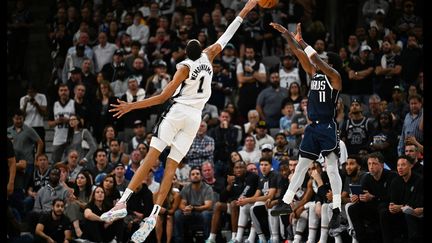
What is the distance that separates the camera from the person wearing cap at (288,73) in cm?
1956

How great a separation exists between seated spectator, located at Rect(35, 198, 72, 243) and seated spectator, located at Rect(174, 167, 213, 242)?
2.02m

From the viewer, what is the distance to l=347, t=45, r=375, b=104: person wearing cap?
19.2m

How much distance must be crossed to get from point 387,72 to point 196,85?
8.02 m

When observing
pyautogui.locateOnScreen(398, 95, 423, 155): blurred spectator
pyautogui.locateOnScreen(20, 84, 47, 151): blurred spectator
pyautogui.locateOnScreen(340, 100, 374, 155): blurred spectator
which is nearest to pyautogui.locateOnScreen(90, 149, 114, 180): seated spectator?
pyautogui.locateOnScreen(20, 84, 47, 151): blurred spectator

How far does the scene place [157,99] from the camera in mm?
11758

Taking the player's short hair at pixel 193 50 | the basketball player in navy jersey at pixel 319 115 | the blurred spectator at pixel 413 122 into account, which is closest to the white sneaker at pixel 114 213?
the player's short hair at pixel 193 50

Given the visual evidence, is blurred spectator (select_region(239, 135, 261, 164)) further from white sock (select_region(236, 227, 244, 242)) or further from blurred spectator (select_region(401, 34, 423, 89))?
blurred spectator (select_region(401, 34, 423, 89))

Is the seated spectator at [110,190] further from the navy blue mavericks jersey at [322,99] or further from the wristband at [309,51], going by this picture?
the wristband at [309,51]

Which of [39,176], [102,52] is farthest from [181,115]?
[102,52]

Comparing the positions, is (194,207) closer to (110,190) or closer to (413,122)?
(110,190)

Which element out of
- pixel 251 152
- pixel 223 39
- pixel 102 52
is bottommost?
pixel 251 152

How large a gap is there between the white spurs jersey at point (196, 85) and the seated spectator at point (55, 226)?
532 cm

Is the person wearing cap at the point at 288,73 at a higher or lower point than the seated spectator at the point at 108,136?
higher

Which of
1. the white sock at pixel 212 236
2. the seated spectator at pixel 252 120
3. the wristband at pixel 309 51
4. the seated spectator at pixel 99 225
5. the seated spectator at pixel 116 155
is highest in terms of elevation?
the wristband at pixel 309 51
